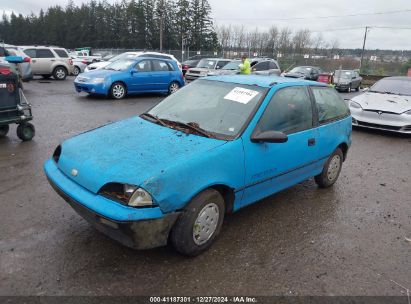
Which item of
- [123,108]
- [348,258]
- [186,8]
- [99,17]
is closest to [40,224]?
[348,258]

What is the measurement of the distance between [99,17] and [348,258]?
281ft

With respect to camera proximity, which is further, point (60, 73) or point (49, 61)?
point (60, 73)

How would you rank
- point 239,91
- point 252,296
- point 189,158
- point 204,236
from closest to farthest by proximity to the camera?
1. point 252,296
2. point 189,158
3. point 204,236
4. point 239,91

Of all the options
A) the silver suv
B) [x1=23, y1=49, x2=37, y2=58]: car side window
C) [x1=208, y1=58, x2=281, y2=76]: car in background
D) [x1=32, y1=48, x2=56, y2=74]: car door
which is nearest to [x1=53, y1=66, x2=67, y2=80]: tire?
the silver suv

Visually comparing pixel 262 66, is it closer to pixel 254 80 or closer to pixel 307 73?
pixel 307 73

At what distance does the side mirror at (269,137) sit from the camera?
3.43m

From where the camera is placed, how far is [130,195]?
2721 mm

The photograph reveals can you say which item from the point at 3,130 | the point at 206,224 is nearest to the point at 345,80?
the point at 3,130

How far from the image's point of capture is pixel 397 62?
37.3m

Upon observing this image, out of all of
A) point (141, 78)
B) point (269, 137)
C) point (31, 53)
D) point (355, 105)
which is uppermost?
point (31, 53)

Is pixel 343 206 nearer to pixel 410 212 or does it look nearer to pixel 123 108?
pixel 410 212

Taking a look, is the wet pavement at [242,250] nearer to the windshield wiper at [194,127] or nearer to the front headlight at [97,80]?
the windshield wiper at [194,127]

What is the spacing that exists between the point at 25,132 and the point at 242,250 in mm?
5228

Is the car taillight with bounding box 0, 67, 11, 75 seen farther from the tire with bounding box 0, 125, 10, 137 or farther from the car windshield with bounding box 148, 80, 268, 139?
the car windshield with bounding box 148, 80, 268, 139
